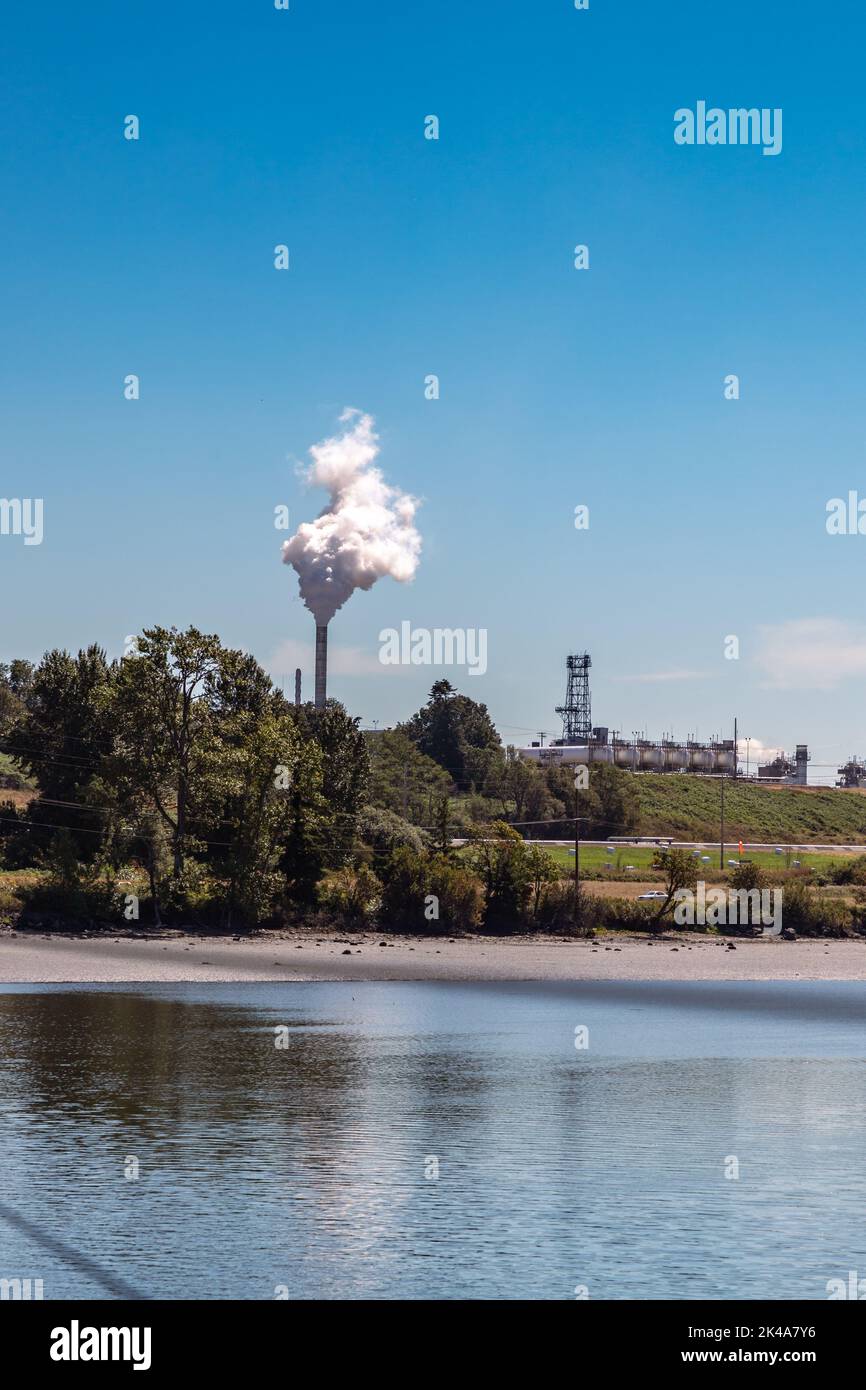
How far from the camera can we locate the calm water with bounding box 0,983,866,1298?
81.9ft

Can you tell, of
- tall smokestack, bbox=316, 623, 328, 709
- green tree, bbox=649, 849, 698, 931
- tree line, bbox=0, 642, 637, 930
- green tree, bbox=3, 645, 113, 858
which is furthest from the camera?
tall smokestack, bbox=316, 623, 328, 709

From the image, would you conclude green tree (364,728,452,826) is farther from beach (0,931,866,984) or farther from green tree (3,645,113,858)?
beach (0,931,866,984)

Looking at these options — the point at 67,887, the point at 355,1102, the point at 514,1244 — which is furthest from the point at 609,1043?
the point at 67,887

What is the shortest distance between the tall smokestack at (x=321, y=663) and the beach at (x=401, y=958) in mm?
55809

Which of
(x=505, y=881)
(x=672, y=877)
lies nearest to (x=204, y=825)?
(x=505, y=881)

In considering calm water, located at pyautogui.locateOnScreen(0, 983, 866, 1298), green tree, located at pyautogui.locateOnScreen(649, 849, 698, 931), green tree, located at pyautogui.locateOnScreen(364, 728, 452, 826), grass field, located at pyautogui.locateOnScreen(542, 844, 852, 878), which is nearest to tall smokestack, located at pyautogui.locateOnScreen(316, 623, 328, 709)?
green tree, located at pyautogui.locateOnScreen(364, 728, 452, 826)

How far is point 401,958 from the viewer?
294 ft

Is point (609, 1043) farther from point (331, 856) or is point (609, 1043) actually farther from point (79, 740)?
point (79, 740)

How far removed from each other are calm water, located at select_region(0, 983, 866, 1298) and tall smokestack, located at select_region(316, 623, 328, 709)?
9156 cm

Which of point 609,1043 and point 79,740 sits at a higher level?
point 79,740

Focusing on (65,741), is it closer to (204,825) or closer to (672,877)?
(204,825)

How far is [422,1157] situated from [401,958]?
56.2 m
